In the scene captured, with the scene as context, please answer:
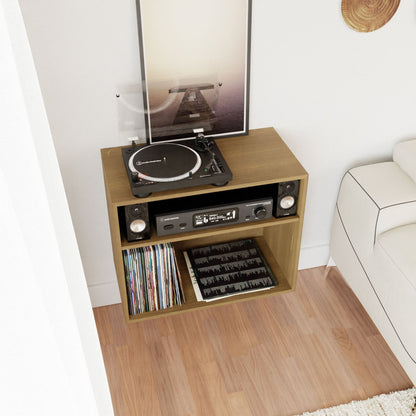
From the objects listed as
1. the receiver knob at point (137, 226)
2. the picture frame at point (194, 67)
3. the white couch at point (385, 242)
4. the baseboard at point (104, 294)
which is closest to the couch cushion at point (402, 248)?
the white couch at point (385, 242)

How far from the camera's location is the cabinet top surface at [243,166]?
5.45 feet

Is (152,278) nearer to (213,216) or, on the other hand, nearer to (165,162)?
(213,216)

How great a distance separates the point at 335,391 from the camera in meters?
1.90

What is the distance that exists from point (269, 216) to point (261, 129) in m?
0.38

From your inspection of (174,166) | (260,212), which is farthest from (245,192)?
(174,166)

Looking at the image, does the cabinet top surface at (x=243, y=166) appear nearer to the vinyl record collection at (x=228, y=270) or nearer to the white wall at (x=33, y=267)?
the vinyl record collection at (x=228, y=270)

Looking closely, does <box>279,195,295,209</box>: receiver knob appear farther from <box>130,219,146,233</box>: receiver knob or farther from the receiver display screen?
<box>130,219,146,233</box>: receiver knob

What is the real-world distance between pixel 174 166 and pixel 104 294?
0.84 metres

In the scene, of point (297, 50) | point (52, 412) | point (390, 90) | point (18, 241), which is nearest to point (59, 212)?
point (18, 241)

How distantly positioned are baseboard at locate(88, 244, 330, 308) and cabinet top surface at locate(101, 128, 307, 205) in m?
0.68

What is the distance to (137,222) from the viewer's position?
1702mm

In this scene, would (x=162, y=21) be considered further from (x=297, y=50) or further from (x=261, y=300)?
(x=261, y=300)

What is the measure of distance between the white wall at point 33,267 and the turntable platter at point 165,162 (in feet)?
3.14

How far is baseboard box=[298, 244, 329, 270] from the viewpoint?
2.43 m
